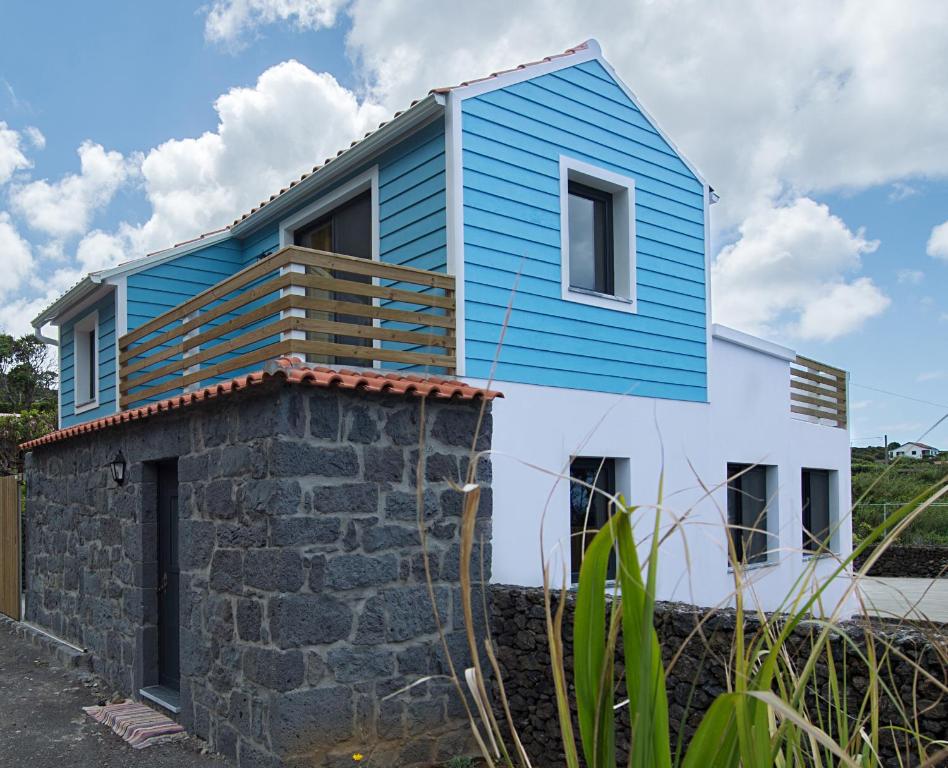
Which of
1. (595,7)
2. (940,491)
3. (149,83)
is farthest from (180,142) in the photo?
(940,491)

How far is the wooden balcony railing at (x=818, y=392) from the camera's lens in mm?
11633

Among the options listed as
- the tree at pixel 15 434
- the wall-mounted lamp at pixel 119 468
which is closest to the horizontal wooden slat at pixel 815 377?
the wall-mounted lamp at pixel 119 468

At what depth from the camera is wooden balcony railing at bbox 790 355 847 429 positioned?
1163 centimetres

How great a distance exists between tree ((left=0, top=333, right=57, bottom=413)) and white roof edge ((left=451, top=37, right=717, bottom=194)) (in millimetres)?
23146

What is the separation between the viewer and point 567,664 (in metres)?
5.98

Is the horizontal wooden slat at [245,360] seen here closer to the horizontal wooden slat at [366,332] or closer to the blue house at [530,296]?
the blue house at [530,296]

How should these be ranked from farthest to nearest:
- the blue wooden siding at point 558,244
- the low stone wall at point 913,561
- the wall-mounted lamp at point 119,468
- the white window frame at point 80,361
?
the low stone wall at point 913,561, the white window frame at point 80,361, the wall-mounted lamp at point 119,468, the blue wooden siding at point 558,244

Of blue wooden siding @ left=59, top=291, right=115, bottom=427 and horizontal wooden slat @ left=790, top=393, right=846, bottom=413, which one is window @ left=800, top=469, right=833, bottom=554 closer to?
horizontal wooden slat @ left=790, top=393, right=846, bottom=413

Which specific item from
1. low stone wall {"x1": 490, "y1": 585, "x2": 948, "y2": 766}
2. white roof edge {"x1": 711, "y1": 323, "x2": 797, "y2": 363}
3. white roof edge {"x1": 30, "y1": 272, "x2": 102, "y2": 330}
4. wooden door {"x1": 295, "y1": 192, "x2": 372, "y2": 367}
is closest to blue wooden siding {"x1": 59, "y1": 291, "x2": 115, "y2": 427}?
white roof edge {"x1": 30, "y1": 272, "x2": 102, "y2": 330}

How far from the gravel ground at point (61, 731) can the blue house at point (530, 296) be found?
9.66 feet

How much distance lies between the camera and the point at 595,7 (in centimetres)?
795

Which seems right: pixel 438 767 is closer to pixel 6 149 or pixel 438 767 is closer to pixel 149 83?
pixel 149 83

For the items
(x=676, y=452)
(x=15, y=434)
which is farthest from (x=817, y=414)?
(x=15, y=434)

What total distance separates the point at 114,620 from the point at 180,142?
12998 millimetres
